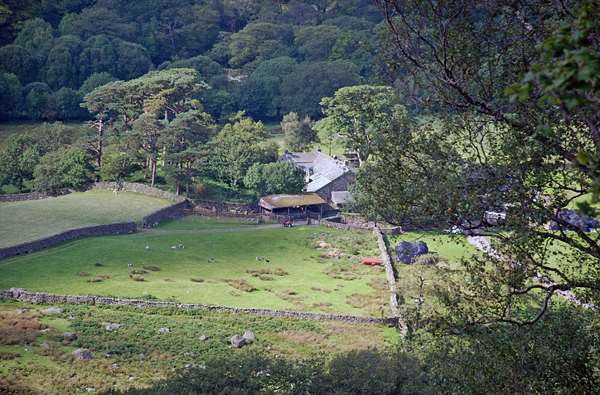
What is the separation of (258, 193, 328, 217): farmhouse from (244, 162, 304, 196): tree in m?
1.25

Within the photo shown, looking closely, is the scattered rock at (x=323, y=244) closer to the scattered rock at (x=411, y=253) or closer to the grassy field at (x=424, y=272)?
the grassy field at (x=424, y=272)

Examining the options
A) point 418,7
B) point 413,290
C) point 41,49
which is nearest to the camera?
point 418,7

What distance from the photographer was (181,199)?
50.0m

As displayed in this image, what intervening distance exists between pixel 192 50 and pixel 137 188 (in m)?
54.1

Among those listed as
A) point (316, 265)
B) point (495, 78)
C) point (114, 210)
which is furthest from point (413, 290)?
point (114, 210)

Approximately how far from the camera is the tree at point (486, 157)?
11.4 metres

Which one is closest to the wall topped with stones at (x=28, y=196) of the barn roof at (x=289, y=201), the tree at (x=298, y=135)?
the barn roof at (x=289, y=201)

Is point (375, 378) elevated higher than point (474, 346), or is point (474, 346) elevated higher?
point (474, 346)

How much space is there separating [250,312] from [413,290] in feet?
29.2

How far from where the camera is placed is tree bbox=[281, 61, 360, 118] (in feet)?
247

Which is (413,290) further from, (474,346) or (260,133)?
(260,133)

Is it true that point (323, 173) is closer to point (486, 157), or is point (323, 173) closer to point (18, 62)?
point (486, 157)

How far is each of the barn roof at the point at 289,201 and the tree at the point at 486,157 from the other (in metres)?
35.0

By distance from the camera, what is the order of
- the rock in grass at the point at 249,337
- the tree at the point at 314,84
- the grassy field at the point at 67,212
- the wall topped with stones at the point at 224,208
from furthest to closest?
the tree at the point at 314,84 → the wall topped with stones at the point at 224,208 → the grassy field at the point at 67,212 → the rock in grass at the point at 249,337
